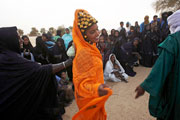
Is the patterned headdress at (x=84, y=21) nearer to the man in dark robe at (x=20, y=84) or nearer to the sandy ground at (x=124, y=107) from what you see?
the man in dark robe at (x=20, y=84)

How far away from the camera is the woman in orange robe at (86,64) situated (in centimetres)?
130

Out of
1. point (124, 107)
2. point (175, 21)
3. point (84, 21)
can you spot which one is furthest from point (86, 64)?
point (124, 107)

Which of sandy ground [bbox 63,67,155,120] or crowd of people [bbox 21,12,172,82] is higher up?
crowd of people [bbox 21,12,172,82]

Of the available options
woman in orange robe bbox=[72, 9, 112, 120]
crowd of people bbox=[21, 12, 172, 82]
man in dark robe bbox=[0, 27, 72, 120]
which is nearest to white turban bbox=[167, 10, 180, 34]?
woman in orange robe bbox=[72, 9, 112, 120]

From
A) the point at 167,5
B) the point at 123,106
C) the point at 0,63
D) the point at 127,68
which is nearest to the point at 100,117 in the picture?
the point at 0,63

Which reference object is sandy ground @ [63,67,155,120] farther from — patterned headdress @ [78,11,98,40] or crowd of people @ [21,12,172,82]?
patterned headdress @ [78,11,98,40]

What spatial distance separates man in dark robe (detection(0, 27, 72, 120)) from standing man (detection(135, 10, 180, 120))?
1.27 m

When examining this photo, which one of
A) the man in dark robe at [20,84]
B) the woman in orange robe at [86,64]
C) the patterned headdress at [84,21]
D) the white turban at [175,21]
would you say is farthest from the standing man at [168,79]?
the man in dark robe at [20,84]

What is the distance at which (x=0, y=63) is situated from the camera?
52.1 inches

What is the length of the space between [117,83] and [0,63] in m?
4.10

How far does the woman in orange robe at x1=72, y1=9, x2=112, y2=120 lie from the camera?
130 cm

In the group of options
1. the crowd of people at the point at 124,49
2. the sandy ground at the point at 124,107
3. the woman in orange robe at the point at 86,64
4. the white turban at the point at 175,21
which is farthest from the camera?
the crowd of people at the point at 124,49

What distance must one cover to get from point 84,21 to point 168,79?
1323 mm

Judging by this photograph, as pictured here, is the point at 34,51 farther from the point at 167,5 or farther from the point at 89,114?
the point at 167,5
